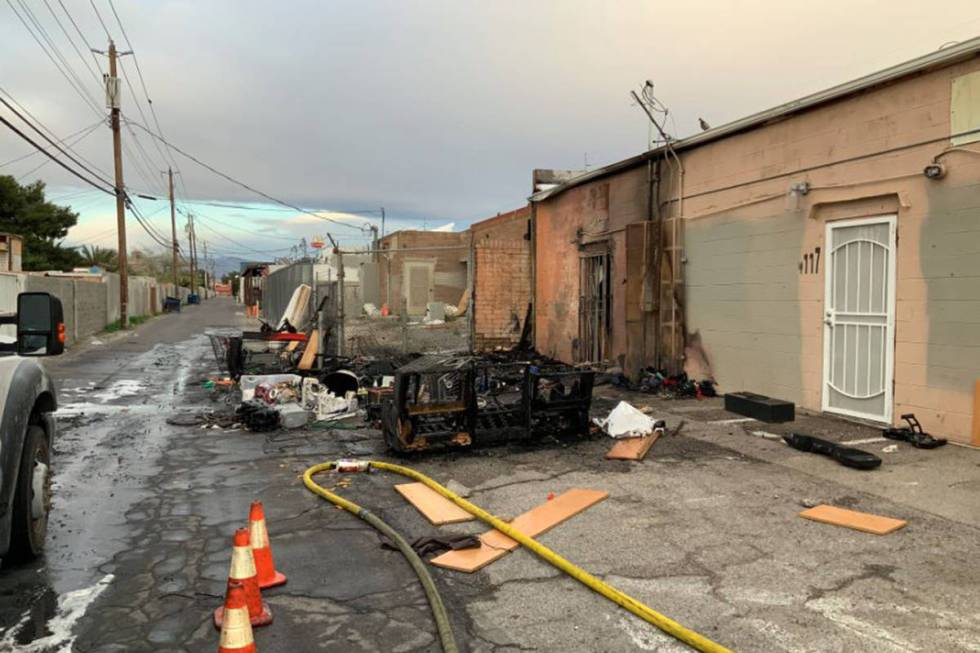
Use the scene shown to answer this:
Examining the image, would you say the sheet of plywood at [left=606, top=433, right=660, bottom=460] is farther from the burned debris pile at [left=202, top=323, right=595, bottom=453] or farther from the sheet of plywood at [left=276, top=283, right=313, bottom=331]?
the sheet of plywood at [left=276, top=283, right=313, bottom=331]

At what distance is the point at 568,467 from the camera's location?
21.0 feet

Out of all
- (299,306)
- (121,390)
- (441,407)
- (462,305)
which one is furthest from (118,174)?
(441,407)

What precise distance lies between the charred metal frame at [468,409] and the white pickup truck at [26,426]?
9.65ft

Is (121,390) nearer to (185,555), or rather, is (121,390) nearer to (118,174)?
(185,555)

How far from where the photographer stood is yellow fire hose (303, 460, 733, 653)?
10.4ft

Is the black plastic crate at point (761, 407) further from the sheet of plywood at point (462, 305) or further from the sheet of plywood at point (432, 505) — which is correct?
the sheet of plywood at point (462, 305)

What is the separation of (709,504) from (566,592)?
1948 mm

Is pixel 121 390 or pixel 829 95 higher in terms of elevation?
pixel 829 95

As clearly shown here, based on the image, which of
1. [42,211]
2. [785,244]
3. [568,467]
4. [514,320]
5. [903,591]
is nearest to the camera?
[903,591]

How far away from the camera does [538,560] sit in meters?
4.25

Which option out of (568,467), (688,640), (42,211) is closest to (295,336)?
(568,467)

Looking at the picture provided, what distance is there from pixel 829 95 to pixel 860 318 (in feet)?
8.51

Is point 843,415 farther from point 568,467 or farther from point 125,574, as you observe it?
point 125,574

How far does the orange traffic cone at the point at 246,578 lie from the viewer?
3121 mm
